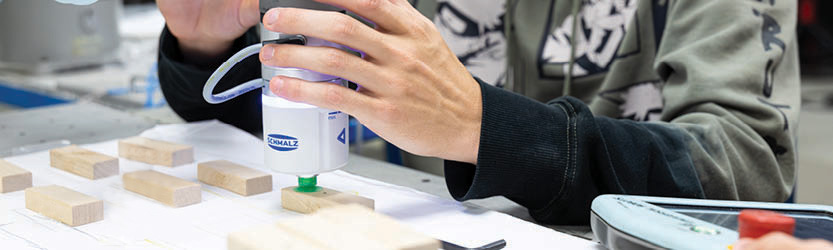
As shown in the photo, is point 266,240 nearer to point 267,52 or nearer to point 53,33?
point 267,52

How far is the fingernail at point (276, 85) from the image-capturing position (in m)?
0.55

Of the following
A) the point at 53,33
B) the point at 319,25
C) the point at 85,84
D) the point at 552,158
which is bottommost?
the point at 85,84

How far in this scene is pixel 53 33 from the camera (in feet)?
5.62

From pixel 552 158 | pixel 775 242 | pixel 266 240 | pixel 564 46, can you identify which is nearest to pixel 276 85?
pixel 266 240

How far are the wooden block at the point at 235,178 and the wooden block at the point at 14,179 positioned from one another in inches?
6.6

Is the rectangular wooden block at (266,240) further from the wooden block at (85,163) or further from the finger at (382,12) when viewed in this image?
the wooden block at (85,163)

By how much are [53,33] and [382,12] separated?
1428 millimetres

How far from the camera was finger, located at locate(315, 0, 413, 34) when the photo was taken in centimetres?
55

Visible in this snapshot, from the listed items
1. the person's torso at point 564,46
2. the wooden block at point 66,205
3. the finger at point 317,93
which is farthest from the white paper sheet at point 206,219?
the person's torso at point 564,46

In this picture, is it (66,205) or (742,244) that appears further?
(66,205)

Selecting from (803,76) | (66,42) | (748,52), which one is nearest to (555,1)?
(748,52)

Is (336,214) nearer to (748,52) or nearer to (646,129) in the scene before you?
(646,129)

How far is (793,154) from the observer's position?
810mm

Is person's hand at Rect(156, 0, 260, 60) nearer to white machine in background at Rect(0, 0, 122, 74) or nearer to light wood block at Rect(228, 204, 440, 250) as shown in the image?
light wood block at Rect(228, 204, 440, 250)
